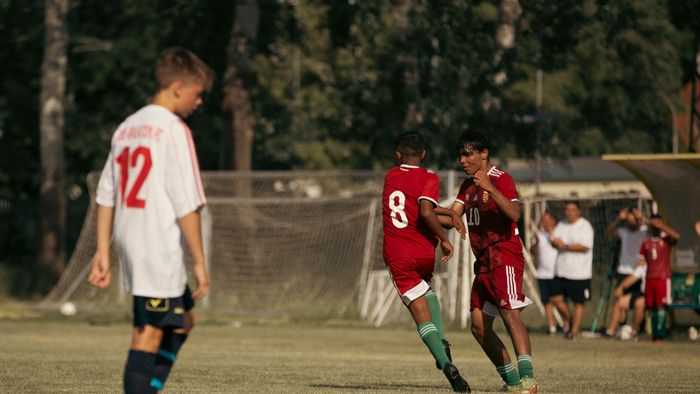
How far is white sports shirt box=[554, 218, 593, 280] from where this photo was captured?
74.6 feet

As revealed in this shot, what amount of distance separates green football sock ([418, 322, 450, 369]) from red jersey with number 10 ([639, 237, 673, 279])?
10.3 m

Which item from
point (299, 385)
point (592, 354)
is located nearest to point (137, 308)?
point (299, 385)

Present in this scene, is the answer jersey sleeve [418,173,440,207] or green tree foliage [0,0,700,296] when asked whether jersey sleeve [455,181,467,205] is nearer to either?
jersey sleeve [418,173,440,207]

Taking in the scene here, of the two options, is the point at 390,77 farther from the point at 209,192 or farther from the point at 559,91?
the point at 559,91

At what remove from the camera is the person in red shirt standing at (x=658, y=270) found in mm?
21281

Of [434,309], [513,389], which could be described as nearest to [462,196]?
[434,309]

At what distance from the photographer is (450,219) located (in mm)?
11914

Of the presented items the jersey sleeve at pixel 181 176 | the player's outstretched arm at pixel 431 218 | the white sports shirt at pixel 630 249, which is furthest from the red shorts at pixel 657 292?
the jersey sleeve at pixel 181 176

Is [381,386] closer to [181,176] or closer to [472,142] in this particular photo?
[472,142]

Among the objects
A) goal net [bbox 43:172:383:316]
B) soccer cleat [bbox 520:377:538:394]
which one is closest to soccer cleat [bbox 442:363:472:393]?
soccer cleat [bbox 520:377:538:394]

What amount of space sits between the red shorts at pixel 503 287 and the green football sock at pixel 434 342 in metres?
0.50

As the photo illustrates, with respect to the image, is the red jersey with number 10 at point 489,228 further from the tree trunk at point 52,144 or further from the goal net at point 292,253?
the tree trunk at point 52,144

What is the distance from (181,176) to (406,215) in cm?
436

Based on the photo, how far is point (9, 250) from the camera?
42281 mm
